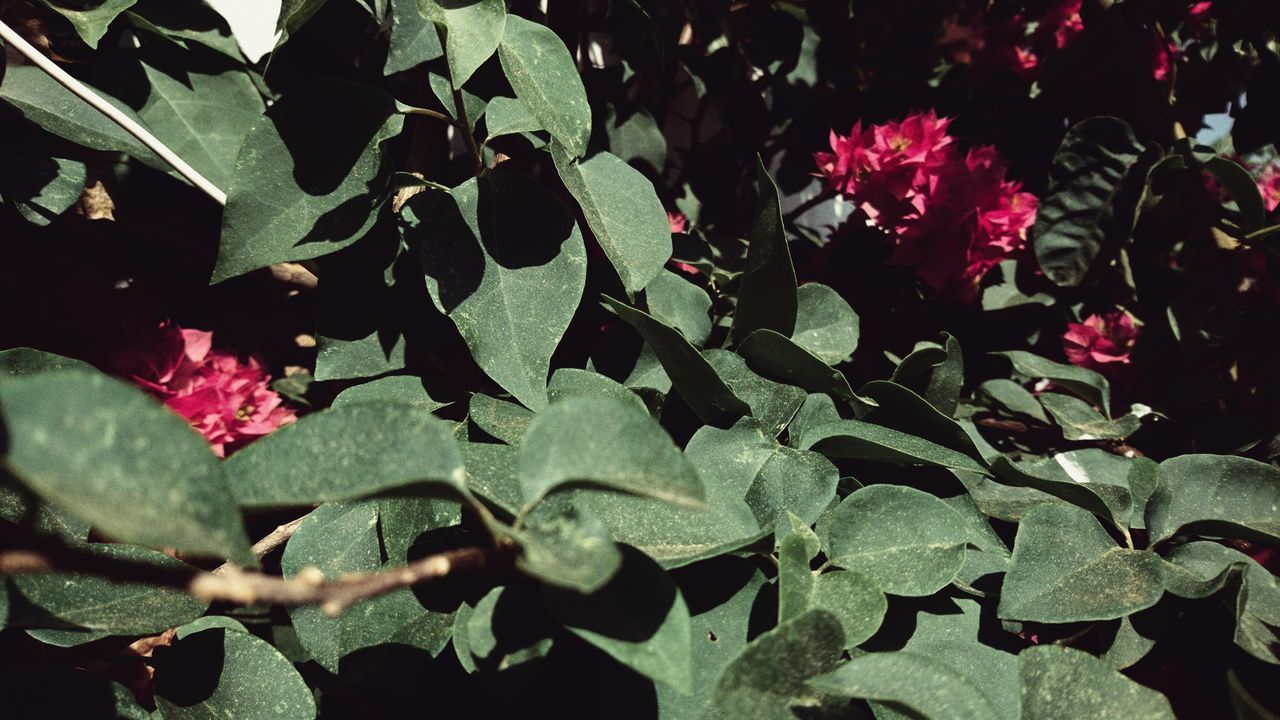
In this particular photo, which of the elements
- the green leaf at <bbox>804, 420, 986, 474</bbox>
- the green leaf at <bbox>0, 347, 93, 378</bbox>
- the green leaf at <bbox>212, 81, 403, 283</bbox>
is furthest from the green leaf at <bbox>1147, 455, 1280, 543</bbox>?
the green leaf at <bbox>0, 347, 93, 378</bbox>

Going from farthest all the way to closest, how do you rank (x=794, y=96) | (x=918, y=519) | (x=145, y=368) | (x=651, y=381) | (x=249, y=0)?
(x=794, y=96)
(x=249, y=0)
(x=145, y=368)
(x=651, y=381)
(x=918, y=519)

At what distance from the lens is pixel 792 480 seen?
1.53 feet

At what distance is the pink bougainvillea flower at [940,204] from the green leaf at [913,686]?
612 millimetres

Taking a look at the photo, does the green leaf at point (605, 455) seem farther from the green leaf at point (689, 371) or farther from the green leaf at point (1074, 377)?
the green leaf at point (1074, 377)

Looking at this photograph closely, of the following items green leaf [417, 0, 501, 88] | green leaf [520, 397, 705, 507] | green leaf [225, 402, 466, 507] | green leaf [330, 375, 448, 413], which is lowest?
green leaf [330, 375, 448, 413]

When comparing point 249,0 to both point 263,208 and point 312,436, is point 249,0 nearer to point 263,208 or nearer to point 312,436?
point 263,208

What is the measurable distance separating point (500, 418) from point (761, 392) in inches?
7.1

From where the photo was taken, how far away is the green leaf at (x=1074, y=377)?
2.39ft

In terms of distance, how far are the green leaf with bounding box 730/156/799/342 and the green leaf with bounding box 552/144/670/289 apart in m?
0.07

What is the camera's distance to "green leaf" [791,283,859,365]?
2.11ft

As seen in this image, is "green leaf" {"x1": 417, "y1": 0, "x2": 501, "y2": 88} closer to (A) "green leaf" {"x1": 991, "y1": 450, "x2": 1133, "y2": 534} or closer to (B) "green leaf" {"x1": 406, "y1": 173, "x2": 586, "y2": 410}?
(B) "green leaf" {"x1": 406, "y1": 173, "x2": 586, "y2": 410}

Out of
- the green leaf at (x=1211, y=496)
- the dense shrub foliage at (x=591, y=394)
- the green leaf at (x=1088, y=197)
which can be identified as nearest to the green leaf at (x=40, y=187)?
the dense shrub foliage at (x=591, y=394)

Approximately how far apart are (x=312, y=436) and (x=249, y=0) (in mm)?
1006

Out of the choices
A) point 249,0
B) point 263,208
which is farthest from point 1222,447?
point 249,0
